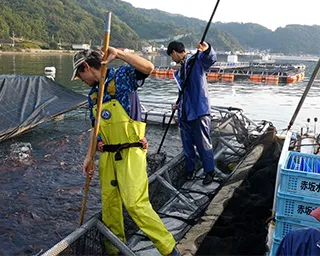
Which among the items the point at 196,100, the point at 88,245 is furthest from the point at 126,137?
the point at 196,100

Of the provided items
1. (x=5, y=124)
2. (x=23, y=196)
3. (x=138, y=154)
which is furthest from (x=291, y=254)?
(x=5, y=124)

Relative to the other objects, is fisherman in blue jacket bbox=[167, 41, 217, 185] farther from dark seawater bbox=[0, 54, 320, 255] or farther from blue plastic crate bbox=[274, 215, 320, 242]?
blue plastic crate bbox=[274, 215, 320, 242]

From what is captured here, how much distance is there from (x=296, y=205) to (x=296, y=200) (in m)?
0.06

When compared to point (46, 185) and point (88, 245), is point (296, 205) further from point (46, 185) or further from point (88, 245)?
point (46, 185)

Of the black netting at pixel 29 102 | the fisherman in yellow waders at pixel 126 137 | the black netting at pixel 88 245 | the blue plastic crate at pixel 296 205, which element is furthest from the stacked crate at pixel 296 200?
the black netting at pixel 29 102

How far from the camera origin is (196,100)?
5.61 meters

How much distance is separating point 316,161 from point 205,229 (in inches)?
61.1

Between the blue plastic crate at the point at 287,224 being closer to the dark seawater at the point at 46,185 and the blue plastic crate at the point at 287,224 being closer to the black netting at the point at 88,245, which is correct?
the black netting at the point at 88,245

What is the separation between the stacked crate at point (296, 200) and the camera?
357 centimetres

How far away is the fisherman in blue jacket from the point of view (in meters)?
5.54

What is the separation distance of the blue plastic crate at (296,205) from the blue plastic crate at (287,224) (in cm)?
3

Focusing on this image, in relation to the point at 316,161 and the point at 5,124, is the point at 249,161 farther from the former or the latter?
the point at 5,124

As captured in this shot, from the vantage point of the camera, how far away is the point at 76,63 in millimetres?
3506

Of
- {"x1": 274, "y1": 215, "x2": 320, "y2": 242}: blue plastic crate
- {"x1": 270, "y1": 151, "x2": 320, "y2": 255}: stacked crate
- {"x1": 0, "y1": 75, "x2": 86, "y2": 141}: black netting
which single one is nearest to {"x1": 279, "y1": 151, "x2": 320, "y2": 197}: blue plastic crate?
{"x1": 270, "y1": 151, "x2": 320, "y2": 255}: stacked crate
